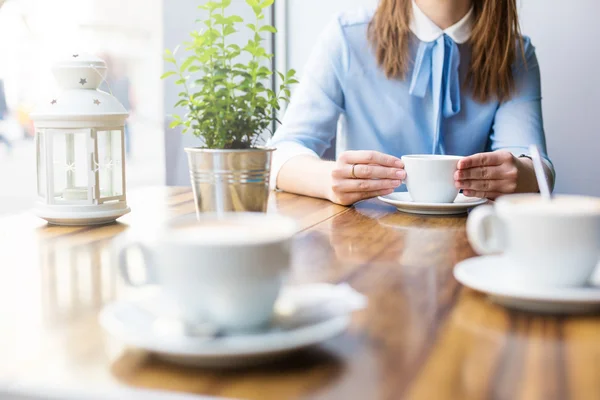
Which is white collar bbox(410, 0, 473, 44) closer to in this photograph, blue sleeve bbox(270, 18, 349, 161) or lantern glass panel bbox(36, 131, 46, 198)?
blue sleeve bbox(270, 18, 349, 161)

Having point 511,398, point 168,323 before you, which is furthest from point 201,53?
point 511,398

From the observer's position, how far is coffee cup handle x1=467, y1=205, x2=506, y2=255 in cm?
67

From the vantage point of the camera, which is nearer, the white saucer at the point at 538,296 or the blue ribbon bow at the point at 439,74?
the white saucer at the point at 538,296

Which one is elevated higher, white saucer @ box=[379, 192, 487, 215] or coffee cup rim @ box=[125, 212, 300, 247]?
coffee cup rim @ box=[125, 212, 300, 247]

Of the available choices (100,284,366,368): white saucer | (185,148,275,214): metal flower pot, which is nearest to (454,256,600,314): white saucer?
(100,284,366,368): white saucer

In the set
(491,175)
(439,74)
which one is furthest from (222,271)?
(439,74)

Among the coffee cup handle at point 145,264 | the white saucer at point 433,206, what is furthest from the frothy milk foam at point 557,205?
the white saucer at point 433,206

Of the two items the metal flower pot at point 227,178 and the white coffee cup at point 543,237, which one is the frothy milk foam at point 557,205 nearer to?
the white coffee cup at point 543,237

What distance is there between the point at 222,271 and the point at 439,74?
1434 mm

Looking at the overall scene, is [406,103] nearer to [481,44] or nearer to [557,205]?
[481,44]

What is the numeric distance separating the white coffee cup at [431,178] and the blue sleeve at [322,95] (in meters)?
0.59

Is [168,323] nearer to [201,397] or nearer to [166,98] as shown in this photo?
[201,397]

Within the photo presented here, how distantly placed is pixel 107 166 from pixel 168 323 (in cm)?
64

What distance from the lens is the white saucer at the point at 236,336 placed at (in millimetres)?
481
